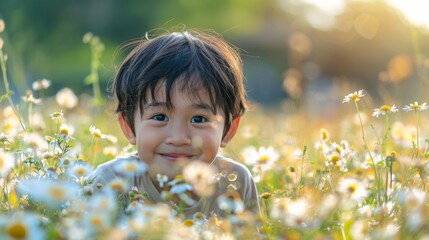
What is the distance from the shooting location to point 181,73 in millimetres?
2705

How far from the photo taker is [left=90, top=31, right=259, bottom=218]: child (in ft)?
8.45

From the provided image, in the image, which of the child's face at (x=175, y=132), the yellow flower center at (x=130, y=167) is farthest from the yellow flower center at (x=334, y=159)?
the yellow flower center at (x=130, y=167)

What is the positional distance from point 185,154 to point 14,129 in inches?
32.8

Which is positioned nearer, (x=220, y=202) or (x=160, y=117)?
(x=220, y=202)

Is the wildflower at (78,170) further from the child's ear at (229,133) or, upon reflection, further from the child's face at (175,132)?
the child's ear at (229,133)

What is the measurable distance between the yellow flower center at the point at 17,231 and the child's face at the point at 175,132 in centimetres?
132

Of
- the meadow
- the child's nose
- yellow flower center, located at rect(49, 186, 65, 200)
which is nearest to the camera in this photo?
the meadow

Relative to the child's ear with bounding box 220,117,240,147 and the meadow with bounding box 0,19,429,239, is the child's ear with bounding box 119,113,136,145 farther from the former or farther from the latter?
the child's ear with bounding box 220,117,240,147

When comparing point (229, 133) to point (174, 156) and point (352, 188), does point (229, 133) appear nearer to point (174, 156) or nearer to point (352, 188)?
point (174, 156)

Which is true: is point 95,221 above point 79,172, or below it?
below

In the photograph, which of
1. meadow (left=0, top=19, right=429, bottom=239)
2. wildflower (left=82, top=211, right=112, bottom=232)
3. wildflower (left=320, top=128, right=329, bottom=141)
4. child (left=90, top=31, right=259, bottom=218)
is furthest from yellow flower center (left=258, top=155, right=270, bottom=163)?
wildflower (left=82, top=211, right=112, bottom=232)

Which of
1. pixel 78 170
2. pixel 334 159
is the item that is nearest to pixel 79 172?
pixel 78 170

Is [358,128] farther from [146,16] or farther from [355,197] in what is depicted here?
[146,16]

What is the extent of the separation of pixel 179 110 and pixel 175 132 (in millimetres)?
90
